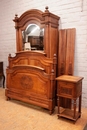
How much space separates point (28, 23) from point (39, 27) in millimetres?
301

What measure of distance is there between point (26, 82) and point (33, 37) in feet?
3.24

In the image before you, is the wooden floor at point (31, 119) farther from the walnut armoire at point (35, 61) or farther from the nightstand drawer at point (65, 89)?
the nightstand drawer at point (65, 89)

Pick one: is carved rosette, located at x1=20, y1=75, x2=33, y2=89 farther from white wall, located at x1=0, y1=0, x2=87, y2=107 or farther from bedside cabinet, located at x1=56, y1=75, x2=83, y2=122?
white wall, located at x1=0, y1=0, x2=87, y2=107

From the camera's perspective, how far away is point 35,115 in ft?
8.39

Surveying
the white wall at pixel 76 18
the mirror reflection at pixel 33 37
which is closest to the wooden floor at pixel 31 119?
the white wall at pixel 76 18

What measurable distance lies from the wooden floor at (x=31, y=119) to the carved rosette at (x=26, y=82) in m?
0.44

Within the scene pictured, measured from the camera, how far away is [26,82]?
2893 millimetres

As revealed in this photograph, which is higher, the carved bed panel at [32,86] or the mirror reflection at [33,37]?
the mirror reflection at [33,37]

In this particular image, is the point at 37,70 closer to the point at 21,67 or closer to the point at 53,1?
the point at 21,67

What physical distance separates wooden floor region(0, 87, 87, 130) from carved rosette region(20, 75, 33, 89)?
435 mm

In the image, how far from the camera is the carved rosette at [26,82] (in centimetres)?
283

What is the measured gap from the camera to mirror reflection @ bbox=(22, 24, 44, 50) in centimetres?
288

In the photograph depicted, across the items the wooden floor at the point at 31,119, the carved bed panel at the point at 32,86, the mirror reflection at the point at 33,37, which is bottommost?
the wooden floor at the point at 31,119

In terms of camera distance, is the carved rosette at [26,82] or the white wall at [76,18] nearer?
the white wall at [76,18]
